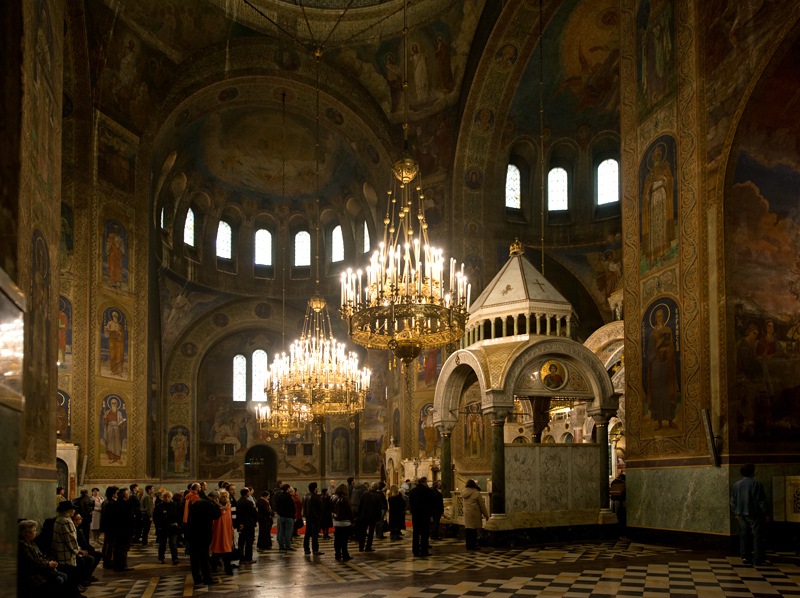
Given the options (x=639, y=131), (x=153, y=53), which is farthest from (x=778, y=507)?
(x=153, y=53)

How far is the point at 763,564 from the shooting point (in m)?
9.31

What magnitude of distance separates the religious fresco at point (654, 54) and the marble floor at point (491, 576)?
7281 millimetres

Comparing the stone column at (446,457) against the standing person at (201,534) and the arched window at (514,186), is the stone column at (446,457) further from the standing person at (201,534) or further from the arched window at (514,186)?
the arched window at (514,186)

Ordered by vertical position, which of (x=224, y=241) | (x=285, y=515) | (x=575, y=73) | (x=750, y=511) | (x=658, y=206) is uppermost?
(x=575, y=73)

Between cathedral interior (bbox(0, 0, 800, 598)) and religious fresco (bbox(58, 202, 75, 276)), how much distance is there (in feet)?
0.23

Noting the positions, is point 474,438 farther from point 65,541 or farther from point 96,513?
point 65,541

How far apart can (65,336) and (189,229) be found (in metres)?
11.0

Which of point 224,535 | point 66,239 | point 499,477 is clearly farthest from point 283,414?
point 224,535

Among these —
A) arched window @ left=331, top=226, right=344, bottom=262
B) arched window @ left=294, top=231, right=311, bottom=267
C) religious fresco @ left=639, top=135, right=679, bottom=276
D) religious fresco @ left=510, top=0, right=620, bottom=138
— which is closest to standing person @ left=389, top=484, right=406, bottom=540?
religious fresco @ left=639, top=135, right=679, bottom=276

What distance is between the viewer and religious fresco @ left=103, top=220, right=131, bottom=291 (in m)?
18.6

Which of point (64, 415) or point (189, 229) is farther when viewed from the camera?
point (189, 229)

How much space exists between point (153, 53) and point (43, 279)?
12.7 meters

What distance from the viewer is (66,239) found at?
17.5 m

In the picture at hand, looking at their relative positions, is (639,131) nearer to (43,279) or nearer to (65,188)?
(43,279)
